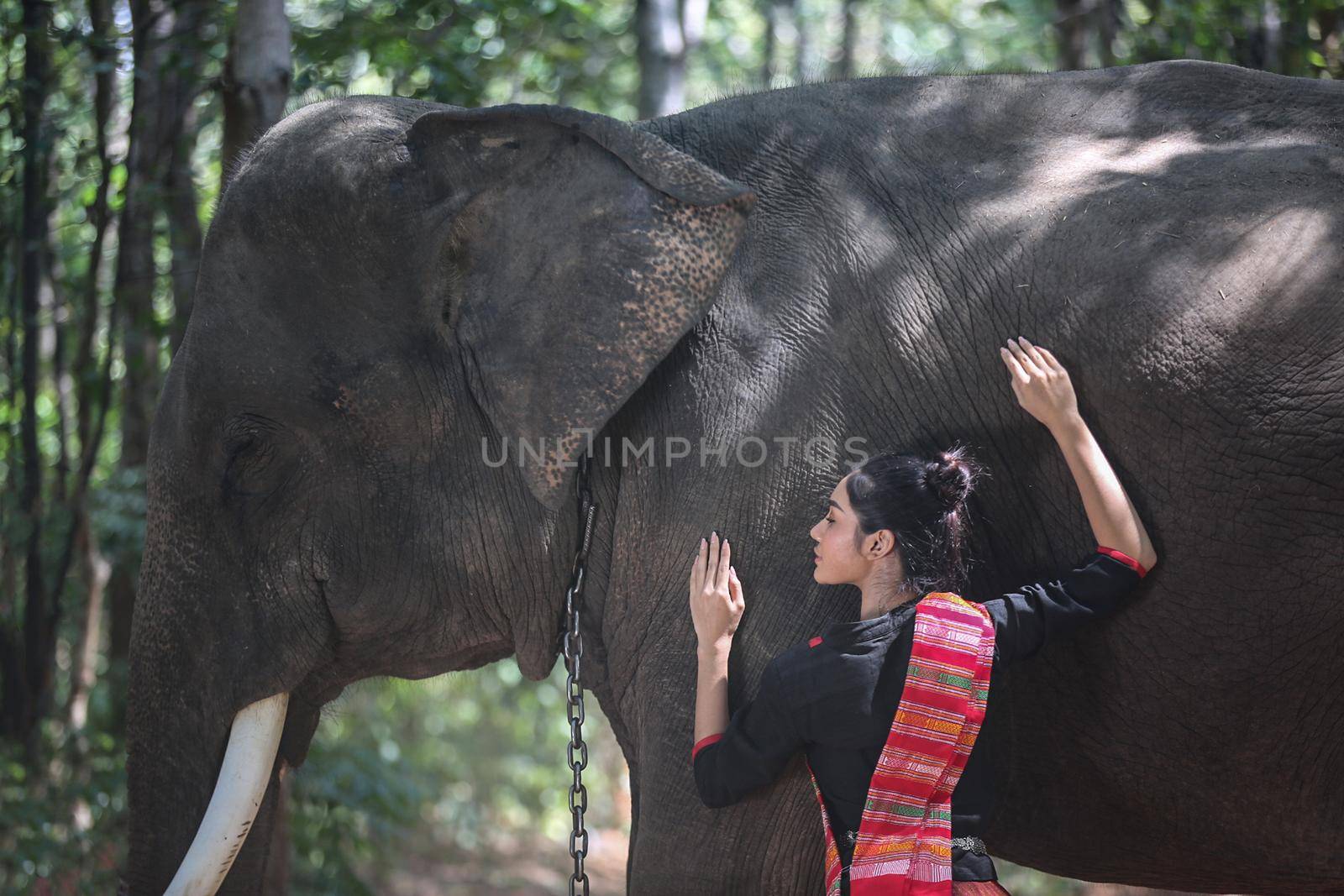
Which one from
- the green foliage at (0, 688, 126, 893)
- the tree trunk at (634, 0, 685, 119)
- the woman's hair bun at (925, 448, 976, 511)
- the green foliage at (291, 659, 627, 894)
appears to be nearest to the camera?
the woman's hair bun at (925, 448, 976, 511)

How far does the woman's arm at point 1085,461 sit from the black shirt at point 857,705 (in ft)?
0.12

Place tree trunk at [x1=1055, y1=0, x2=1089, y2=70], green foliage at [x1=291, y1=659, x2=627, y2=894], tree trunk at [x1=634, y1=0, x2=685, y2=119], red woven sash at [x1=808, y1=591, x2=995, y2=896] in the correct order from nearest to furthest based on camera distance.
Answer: red woven sash at [x1=808, y1=591, x2=995, y2=896] → tree trunk at [x1=634, y1=0, x2=685, y2=119] → tree trunk at [x1=1055, y1=0, x2=1089, y2=70] → green foliage at [x1=291, y1=659, x2=627, y2=894]

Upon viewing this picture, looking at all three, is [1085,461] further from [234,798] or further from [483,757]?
[483,757]

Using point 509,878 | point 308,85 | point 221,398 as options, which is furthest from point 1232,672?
point 509,878

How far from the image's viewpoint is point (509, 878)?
312 inches

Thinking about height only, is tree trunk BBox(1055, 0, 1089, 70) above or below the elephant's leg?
above

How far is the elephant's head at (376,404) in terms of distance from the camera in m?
2.39

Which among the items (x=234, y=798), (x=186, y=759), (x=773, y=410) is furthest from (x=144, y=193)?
(x=773, y=410)

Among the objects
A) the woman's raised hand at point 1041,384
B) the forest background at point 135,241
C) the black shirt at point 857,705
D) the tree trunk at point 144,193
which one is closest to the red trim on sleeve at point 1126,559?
the black shirt at point 857,705

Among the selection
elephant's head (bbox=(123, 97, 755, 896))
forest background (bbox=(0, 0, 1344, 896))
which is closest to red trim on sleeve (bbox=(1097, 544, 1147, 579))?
elephant's head (bbox=(123, 97, 755, 896))

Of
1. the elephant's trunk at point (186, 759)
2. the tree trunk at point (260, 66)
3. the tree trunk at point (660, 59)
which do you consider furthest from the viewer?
the tree trunk at point (660, 59)

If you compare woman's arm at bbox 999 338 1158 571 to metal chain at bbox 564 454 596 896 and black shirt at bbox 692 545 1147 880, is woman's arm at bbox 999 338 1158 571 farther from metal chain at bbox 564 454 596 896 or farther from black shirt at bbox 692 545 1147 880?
metal chain at bbox 564 454 596 896

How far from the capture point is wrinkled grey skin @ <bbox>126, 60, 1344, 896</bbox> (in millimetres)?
2250

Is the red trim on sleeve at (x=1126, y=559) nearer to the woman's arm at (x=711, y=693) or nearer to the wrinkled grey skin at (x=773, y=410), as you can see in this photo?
the wrinkled grey skin at (x=773, y=410)
